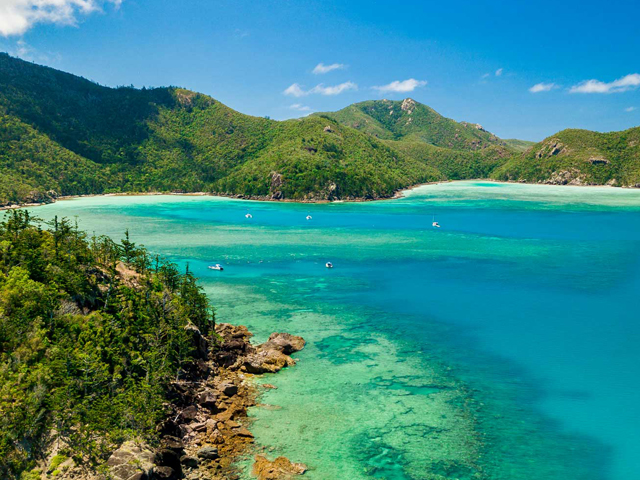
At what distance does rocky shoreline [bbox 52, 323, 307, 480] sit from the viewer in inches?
765

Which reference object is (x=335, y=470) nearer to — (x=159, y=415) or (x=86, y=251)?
(x=159, y=415)

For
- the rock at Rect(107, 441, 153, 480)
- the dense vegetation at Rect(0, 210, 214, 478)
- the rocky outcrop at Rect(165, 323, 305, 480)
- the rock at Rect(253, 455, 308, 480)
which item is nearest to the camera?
the rock at Rect(107, 441, 153, 480)

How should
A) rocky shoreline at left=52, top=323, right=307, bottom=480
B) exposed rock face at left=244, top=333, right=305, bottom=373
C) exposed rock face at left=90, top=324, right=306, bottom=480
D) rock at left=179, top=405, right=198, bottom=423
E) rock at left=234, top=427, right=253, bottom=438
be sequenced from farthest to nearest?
exposed rock face at left=244, top=333, right=305, bottom=373, rock at left=179, top=405, right=198, bottom=423, rock at left=234, top=427, right=253, bottom=438, exposed rock face at left=90, top=324, right=306, bottom=480, rocky shoreline at left=52, top=323, right=307, bottom=480

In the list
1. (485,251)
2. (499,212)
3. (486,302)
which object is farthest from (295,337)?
(499,212)

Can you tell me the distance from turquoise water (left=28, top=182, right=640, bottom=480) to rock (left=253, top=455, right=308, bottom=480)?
0.81m

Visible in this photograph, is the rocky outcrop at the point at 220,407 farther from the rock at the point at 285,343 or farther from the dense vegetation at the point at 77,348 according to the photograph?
the dense vegetation at the point at 77,348

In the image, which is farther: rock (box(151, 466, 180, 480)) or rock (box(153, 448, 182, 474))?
rock (box(153, 448, 182, 474))

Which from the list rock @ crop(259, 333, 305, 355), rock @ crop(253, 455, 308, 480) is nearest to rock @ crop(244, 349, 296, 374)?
rock @ crop(259, 333, 305, 355)

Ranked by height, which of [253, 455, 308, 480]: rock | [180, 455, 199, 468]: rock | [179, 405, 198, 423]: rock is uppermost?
[179, 405, 198, 423]: rock

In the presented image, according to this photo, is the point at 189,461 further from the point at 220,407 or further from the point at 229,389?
the point at 229,389

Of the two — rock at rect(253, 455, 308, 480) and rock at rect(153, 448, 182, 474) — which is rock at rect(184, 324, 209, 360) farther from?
rock at rect(253, 455, 308, 480)

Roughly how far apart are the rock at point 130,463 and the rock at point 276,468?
17.6 feet

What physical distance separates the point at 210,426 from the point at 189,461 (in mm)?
3365

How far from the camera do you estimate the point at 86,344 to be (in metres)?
24.2
